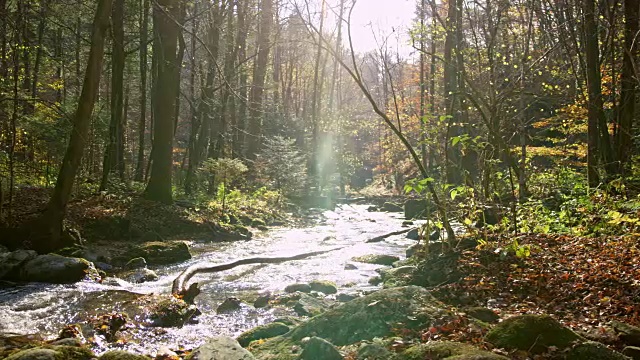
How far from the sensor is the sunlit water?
600 cm

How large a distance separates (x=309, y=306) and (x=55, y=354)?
357cm

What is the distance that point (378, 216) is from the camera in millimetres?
23188

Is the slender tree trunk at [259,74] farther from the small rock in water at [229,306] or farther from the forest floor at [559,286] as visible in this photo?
the forest floor at [559,286]

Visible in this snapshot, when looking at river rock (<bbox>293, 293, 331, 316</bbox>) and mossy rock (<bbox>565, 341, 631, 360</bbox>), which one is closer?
mossy rock (<bbox>565, 341, 631, 360</bbox>)

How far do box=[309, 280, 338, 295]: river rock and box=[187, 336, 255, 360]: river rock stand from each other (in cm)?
420

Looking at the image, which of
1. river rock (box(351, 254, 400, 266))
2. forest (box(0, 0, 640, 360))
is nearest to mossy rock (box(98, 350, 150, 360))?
forest (box(0, 0, 640, 360))

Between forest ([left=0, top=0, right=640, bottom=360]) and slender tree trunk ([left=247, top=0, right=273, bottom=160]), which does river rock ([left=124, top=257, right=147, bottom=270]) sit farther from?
slender tree trunk ([left=247, top=0, right=273, bottom=160])

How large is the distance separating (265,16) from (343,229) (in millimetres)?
14676

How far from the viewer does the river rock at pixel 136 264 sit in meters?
9.71

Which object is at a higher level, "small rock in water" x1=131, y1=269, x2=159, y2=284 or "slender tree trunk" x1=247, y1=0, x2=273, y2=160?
"slender tree trunk" x1=247, y1=0, x2=273, y2=160

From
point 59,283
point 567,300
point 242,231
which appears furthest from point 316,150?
point 567,300

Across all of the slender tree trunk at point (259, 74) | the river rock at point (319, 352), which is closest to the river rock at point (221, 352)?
the river rock at point (319, 352)

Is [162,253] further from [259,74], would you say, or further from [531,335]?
[259,74]

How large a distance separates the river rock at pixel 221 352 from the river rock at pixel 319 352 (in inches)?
18.0
